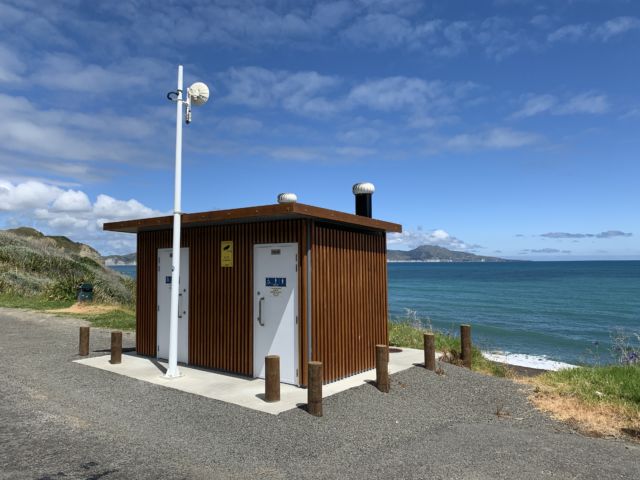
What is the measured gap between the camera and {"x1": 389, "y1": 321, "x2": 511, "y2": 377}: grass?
1098 centimetres

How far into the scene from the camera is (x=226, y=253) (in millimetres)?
9148

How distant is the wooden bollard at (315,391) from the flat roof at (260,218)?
245cm

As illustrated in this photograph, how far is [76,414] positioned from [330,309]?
4.30m

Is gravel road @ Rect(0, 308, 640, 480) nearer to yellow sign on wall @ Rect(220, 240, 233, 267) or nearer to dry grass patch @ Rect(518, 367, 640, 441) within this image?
dry grass patch @ Rect(518, 367, 640, 441)

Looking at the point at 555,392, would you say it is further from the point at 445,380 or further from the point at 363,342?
the point at 363,342

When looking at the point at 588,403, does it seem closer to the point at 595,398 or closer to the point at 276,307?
the point at 595,398

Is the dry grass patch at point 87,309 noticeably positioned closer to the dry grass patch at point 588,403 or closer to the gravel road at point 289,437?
the gravel road at point 289,437

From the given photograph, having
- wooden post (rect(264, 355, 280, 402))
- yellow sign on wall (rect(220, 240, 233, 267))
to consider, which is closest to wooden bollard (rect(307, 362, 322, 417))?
wooden post (rect(264, 355, 280, 402))

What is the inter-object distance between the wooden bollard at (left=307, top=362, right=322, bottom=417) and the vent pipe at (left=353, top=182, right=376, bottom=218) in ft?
14.5

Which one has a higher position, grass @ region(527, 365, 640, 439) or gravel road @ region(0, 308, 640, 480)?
gravel road @ region(0, 308, 640, 480)

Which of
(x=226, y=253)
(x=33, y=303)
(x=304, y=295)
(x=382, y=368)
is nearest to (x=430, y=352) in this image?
(x=382, y=368)

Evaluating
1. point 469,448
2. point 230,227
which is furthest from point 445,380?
point 230,227

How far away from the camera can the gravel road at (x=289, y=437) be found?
4.81m

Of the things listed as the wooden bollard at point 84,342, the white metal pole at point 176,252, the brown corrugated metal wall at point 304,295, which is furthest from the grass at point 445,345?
the wooden bollard at point 84,342
